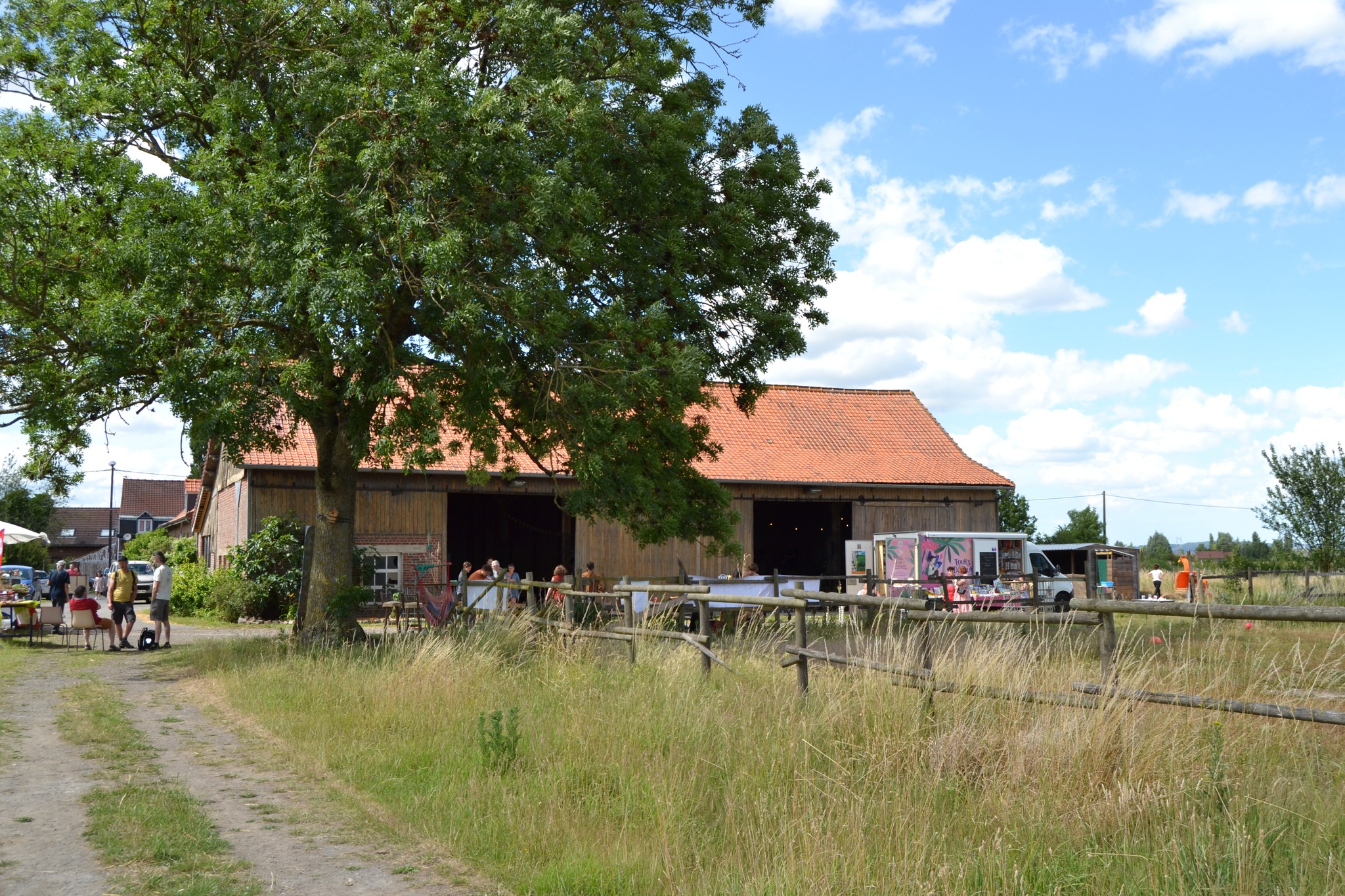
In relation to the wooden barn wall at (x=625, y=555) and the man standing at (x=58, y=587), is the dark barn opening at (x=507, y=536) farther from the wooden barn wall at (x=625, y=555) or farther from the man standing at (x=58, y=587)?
the man standing at (x=58, y=587)

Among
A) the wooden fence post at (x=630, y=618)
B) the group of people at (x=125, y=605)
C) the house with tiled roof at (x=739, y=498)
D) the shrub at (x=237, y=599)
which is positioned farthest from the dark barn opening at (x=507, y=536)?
the wooden fence post at (x=630, y=618)

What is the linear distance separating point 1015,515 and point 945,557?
3031 centimetres

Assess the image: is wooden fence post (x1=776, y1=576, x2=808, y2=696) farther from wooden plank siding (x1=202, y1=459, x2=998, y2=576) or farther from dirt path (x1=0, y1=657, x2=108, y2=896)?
wooden plank siding (x1=202, y1=459, x2=998, y2=576)

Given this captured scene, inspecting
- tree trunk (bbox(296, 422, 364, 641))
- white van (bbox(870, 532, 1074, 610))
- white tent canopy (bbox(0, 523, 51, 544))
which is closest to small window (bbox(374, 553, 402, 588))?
white tent canopy (bbox(0, 523, 51, 544))

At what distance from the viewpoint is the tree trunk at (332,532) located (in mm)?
16547

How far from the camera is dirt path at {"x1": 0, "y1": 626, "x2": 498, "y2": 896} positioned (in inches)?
222

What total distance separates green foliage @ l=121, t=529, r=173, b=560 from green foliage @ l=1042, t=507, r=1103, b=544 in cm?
5275

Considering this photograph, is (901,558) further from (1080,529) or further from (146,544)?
(1080,529)

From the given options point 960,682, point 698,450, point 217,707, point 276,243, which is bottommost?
point 217,707

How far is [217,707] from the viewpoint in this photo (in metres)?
12.0

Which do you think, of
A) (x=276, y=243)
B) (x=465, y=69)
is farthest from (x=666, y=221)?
(x=276, y=243)

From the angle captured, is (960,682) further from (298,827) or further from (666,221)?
(666,221)

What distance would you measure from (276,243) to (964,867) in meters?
11.1

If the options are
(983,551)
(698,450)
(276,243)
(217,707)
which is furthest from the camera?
(983,551)
